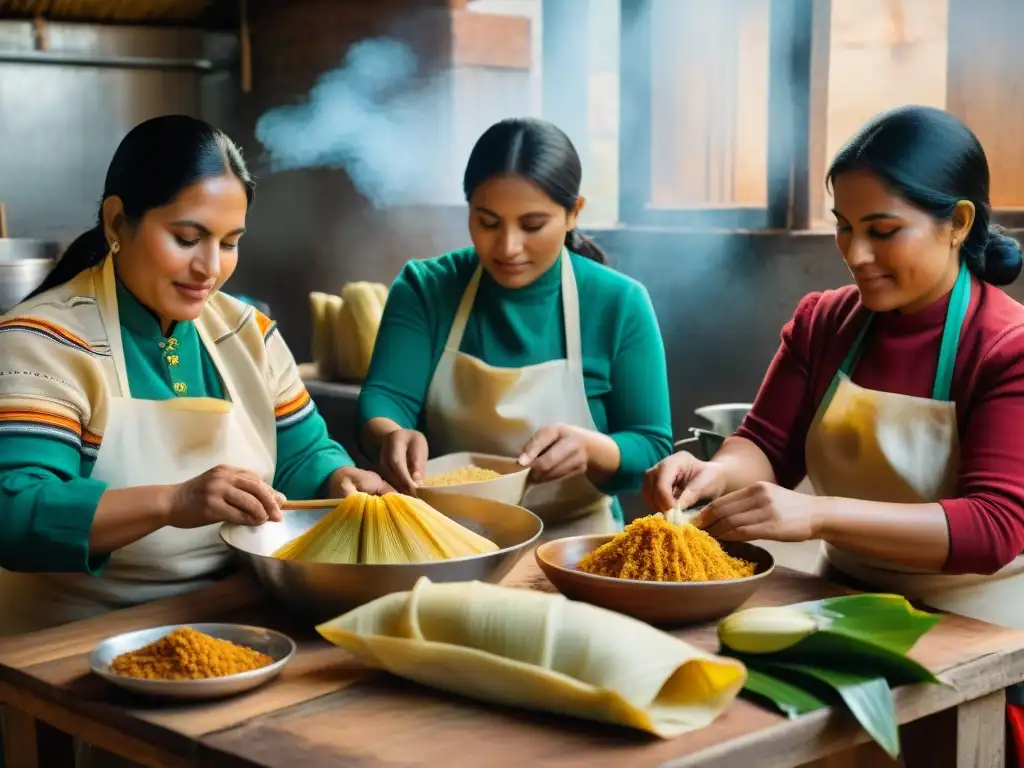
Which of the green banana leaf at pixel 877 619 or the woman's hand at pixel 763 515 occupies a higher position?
the woman's hand at pixel 763 515

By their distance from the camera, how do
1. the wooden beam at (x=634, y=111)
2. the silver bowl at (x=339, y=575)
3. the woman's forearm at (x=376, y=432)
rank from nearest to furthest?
the silver bowl at (x=339, y=575)
the woman's forearm at (x=376, y=432)
the wooden beam at (x=634, y=111)

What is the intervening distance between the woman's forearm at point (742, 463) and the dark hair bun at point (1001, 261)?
0.51 m

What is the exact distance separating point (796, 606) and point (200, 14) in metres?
5.42

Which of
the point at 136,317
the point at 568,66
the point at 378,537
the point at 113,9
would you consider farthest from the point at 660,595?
the point at 113,9

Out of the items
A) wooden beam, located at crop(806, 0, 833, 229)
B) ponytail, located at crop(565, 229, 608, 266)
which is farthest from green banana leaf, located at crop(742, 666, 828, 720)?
wooden beam, located at crop(806, 0, 833, 229)

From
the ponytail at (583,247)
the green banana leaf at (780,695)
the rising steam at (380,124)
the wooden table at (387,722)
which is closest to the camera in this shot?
the wooden table at (387,722)

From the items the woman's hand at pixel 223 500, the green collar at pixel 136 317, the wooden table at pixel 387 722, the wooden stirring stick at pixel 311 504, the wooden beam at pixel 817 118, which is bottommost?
the wooden table at pixel 387 722

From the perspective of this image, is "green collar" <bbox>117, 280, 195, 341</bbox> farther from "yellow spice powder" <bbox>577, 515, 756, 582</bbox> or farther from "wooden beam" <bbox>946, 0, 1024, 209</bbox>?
"wooden beam" <bbox>946, 0, 1024, 209</bbox>

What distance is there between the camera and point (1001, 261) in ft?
6.88

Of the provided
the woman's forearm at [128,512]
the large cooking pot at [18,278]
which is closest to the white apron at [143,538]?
the woman's forearm at [128,512]

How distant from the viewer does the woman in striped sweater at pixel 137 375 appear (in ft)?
6.28

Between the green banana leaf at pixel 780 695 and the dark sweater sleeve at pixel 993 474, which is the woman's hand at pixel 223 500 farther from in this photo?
the dark sweater sleeve at pixel 993 474

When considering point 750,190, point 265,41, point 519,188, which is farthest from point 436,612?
point 265,41

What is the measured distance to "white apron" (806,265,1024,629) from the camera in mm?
2004
